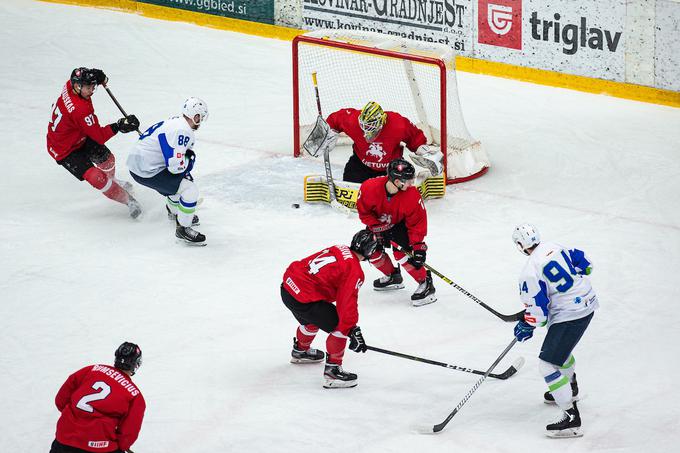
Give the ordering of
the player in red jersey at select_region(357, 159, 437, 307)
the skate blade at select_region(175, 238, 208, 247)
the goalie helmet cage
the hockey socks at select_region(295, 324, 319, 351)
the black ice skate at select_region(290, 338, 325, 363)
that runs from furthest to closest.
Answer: the goalie helmet cage, the skate blade at select_region(175, 238, 208, 247), the player in red jersey at select_region(357, 159, 437, 307), the black ice skate at select_region(290, 338, 325, 363), the hockey socks at select_region(295, 324, 319, 351)

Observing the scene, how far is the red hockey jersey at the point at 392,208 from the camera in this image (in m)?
6.62

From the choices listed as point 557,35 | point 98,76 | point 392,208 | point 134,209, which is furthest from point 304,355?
point 557,35

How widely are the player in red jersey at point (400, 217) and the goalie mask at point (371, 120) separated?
0.84 metres

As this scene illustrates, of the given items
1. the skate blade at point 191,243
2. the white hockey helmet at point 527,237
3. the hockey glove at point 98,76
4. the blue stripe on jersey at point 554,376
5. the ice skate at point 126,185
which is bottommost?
the skate blade at point 191,243

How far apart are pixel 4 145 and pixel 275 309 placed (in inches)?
149

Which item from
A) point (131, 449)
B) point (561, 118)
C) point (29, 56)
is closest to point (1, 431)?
point (131, 449)

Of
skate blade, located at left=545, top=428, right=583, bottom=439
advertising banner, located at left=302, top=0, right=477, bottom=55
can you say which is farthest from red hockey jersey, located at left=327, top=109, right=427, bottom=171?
advertising banner, located at left=302, top=0, right=477, bottom=55

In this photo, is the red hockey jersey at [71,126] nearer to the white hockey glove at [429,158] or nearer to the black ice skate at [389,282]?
the white hockey glove at [429,158]

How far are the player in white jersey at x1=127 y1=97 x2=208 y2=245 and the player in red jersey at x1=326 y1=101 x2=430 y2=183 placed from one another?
1.03 m

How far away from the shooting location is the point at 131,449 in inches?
207

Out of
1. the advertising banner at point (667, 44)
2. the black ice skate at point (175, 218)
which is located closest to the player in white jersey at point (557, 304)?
the black ice skate at point (175, 218)

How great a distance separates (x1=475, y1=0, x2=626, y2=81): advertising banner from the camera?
10.1m

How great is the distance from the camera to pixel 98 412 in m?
4.57

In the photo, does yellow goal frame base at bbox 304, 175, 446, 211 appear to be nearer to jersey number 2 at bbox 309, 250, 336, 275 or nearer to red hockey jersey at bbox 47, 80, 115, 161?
red hockey jersey at bbox 47, 80, 115, 161
